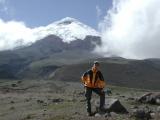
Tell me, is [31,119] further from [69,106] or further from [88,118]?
[69,106]

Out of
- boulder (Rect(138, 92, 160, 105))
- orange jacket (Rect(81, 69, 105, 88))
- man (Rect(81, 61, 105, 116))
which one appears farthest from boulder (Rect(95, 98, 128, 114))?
boulder (Rect(138, 92, 160, 105))

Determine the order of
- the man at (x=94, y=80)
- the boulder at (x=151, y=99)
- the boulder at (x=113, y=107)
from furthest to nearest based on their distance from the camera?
the boulder at (x=151, y=99) → the boulder at (x=113, y=107) → the man at (x=94, y=80)

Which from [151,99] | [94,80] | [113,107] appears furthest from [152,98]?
[94,80]

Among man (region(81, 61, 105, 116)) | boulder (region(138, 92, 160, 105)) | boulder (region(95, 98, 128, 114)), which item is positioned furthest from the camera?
boulder (region(138, 92, 160, 105))

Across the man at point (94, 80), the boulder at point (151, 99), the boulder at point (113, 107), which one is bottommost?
the boulder at point (113, 107)

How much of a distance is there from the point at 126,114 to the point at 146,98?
924 cm

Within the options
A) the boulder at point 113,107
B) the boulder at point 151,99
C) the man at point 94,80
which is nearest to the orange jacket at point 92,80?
the man at point 94,80

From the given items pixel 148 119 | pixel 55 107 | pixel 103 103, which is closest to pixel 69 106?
pixel 55 107

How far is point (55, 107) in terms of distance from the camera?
33812 millimetres

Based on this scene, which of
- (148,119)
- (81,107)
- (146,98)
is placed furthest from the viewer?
(146,98)

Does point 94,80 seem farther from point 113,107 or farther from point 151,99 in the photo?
point 151,99

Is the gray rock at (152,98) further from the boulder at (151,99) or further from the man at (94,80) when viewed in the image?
the man at (94,80)

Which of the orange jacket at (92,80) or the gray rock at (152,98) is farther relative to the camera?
the gray rock at (152,98)

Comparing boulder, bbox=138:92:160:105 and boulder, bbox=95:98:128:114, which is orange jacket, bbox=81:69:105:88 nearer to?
boulder, bbox=95:98:128:114
